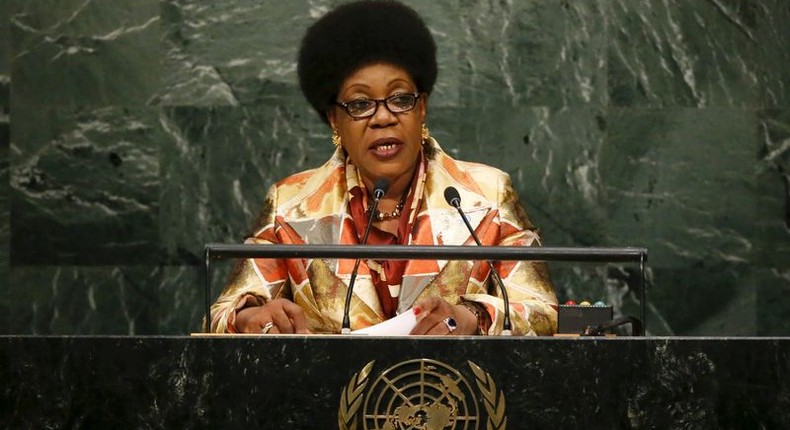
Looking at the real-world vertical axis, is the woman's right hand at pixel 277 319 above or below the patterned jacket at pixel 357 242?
below

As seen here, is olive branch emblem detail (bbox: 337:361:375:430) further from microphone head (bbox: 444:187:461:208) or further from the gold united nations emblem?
microphone head (bbox: 444:187:461:208)

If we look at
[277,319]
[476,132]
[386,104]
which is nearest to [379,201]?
[386,104]

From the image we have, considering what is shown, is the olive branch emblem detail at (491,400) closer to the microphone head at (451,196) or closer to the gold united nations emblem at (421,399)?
the gold united nations emblem at (421,399)

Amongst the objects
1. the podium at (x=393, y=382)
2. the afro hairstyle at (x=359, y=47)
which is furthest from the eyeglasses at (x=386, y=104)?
the podium at (x=393, y=382)

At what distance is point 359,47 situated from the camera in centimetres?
483

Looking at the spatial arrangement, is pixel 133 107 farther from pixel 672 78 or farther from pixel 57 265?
pixel 672 78

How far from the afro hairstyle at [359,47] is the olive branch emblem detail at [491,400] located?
1910 mm

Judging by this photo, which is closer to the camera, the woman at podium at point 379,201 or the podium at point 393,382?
the podium at point 393,382

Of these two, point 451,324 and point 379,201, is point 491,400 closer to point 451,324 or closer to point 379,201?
point 451,324

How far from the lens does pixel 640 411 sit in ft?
10.1

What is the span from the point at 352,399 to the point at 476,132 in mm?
3325

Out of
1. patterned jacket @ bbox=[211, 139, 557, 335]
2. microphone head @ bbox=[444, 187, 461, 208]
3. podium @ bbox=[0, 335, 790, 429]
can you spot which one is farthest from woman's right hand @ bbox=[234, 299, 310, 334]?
podium @ bbox=[0, 335, 790, 429]

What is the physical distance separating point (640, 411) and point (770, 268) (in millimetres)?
3442

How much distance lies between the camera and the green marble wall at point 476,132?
631 centimetres
